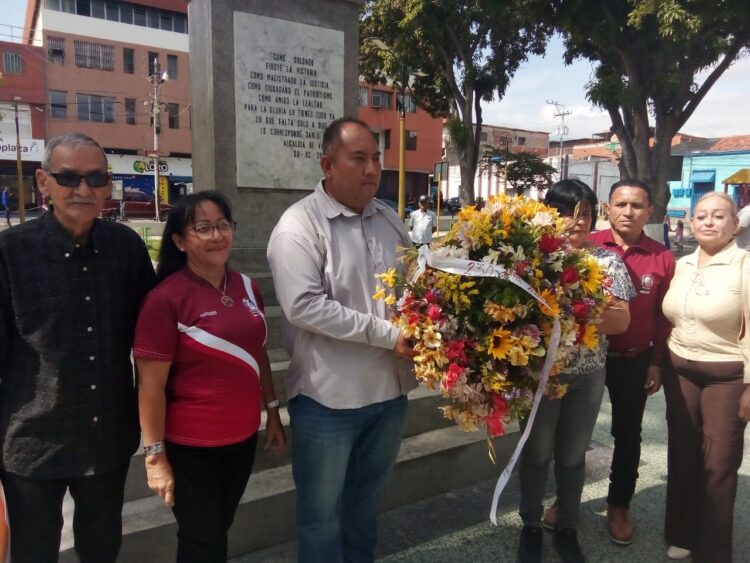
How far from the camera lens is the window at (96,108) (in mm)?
33281

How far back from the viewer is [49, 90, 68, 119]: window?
32812 millimetres

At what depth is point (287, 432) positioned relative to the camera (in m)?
3.10

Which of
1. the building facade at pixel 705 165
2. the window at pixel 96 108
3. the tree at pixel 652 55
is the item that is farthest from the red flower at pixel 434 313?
the window at pixel 96 108

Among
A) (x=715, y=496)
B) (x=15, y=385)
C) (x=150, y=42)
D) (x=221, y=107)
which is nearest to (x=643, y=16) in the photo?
(x=221, y=107)

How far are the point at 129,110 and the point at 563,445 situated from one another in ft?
123

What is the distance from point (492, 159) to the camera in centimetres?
3362

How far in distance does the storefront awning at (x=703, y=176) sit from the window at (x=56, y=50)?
129 feet

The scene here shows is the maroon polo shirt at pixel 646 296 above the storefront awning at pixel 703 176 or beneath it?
beneath

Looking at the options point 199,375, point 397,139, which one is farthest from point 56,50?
Result: point 199,375

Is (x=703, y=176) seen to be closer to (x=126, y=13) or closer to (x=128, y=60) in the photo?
(x=128, y=60)

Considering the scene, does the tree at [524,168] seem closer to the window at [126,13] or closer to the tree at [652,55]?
the tree at [652,55]

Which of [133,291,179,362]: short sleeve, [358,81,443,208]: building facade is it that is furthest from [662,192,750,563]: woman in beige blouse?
[358,81,443,208]: building facade

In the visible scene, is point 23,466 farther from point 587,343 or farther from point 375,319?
point 587,343

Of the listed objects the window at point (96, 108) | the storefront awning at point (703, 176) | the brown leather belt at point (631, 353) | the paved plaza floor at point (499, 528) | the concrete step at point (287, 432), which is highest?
the window at point (96, 108)
